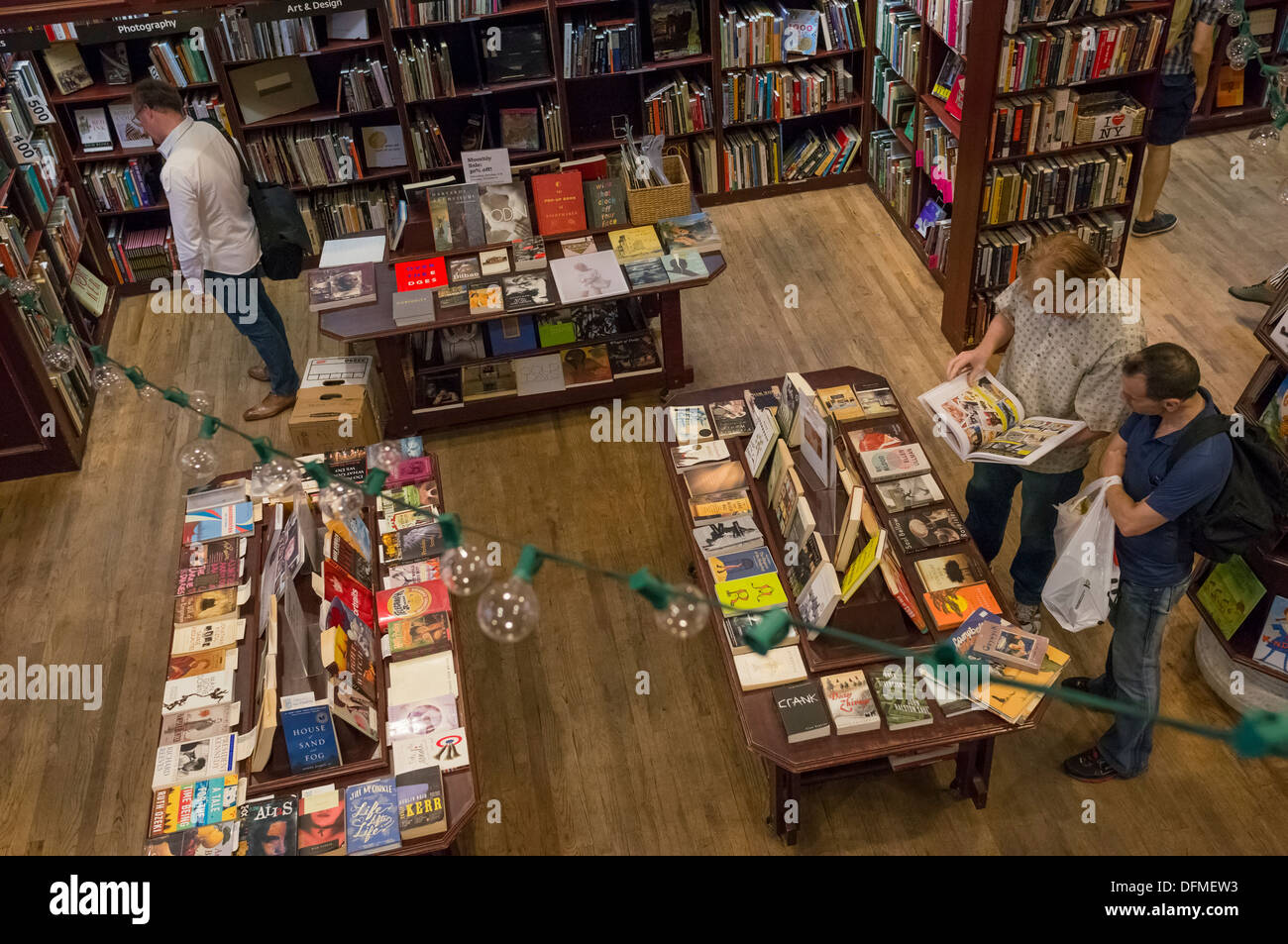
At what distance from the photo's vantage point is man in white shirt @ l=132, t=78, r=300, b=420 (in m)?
5.09

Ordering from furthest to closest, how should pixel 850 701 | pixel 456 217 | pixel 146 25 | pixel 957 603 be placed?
1. pixel 456 217
2. pixel 146 25
3. pixel 957 603
4. pixel 850 701

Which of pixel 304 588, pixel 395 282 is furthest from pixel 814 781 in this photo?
pixel 395 282

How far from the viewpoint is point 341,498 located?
115 inches

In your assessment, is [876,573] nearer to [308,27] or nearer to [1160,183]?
[1160,183]

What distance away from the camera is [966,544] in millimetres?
3949

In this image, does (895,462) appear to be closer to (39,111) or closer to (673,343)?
(673,343)

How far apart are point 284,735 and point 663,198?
346 cm

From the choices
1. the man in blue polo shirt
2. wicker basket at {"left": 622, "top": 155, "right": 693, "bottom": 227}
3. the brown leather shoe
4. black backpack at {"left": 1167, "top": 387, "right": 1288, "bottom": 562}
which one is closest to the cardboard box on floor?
the brown leather shoe

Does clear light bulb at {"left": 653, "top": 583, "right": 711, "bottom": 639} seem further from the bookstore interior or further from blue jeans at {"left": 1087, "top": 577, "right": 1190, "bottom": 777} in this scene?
blue jeans at {"left": 1087, "top": 577, "right": 1190, "bottom": 777}

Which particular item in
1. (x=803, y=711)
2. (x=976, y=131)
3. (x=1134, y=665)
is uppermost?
(x=976, y=131)

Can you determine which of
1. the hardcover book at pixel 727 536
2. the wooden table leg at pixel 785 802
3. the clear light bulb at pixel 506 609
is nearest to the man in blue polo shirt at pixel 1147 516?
the wooden table leg at pixel 785 802

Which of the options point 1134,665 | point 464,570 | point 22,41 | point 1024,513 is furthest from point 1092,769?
point 22,41
